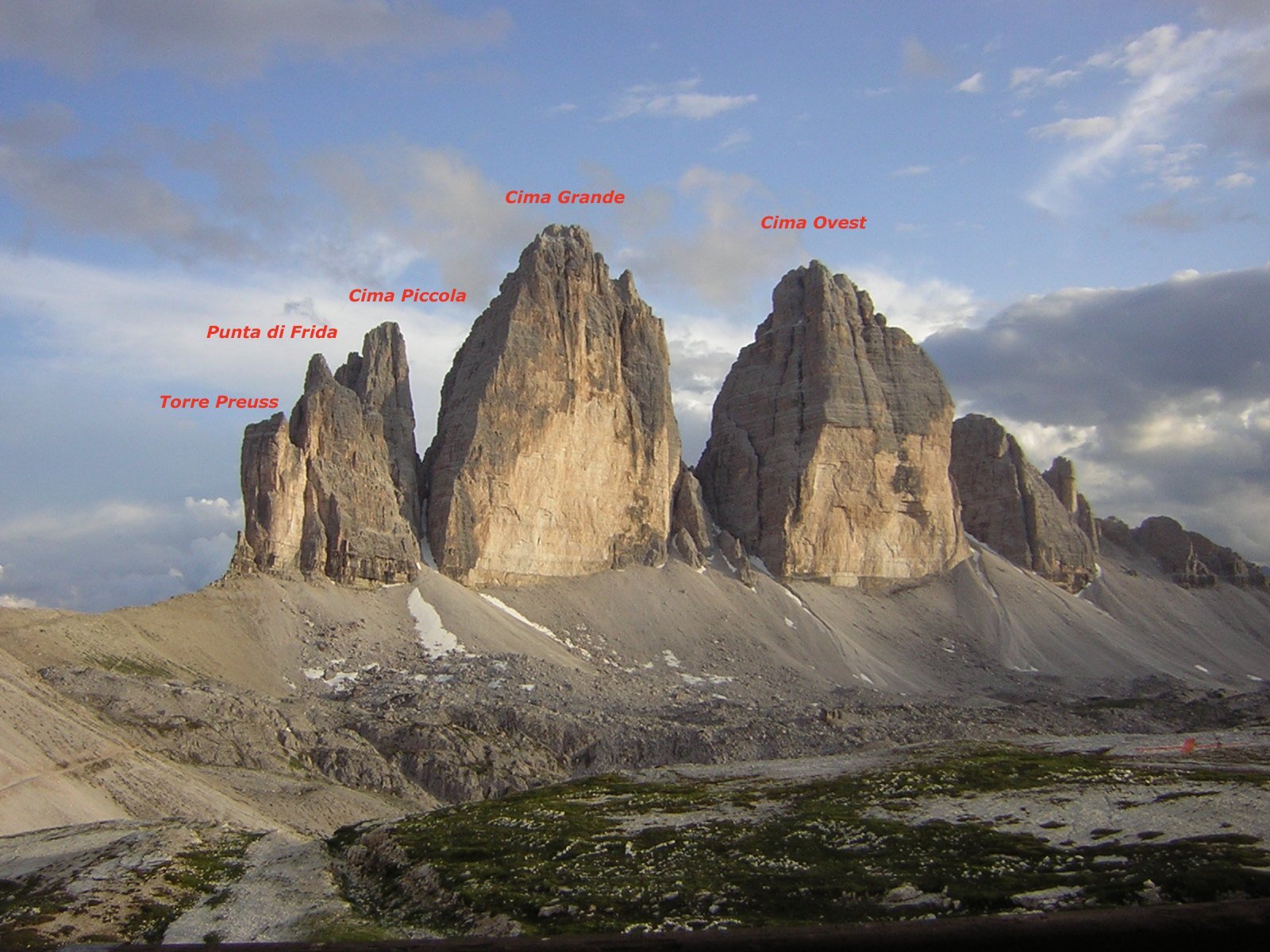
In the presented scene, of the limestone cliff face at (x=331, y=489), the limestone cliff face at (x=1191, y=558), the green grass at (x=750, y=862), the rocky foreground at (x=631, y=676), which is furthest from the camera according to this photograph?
the limestone cliff face at (x=1191, y=558)

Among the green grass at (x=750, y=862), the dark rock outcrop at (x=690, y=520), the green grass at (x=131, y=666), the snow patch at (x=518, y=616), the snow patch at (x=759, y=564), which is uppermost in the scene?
the dark rock outcrop at (x=690, y=520)

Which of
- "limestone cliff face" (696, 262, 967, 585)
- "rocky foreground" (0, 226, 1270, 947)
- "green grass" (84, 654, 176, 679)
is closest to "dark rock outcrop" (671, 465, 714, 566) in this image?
"rocky foreground" (0, 226, 1270, 947)

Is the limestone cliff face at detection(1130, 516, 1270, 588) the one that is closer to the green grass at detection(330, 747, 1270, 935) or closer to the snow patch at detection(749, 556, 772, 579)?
the snow patch at detection(749, 556, 772, 579)

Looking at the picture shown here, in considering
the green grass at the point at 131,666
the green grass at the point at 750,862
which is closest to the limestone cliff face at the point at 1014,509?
the green grass at the point at 131,666

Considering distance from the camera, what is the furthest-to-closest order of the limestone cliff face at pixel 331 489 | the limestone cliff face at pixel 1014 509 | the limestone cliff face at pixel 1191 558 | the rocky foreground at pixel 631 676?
the limestone cliff face at pixel 1191 558, the limestone cliff face at pixel 1014 509, the limestone cliff face at pixel 331 489, the rocky foreground at pixel 631 676

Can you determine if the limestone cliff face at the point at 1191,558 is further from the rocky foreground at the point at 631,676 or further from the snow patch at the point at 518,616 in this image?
the snow patch at the point at 518,616

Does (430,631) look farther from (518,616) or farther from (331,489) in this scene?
(331,489)

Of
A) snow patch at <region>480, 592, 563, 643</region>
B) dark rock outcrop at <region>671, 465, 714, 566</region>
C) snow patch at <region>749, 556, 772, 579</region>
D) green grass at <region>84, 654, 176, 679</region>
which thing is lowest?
green grass at <region>84, 654, 176, 679</region>

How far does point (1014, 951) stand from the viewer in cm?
584

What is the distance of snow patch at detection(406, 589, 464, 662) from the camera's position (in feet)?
301

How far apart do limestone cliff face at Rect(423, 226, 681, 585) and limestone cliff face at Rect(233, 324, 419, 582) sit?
6.17 metres

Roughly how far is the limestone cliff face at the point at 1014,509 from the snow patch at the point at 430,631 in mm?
101582

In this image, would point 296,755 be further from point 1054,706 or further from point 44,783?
point 1054,706

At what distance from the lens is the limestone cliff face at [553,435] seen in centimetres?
11550
